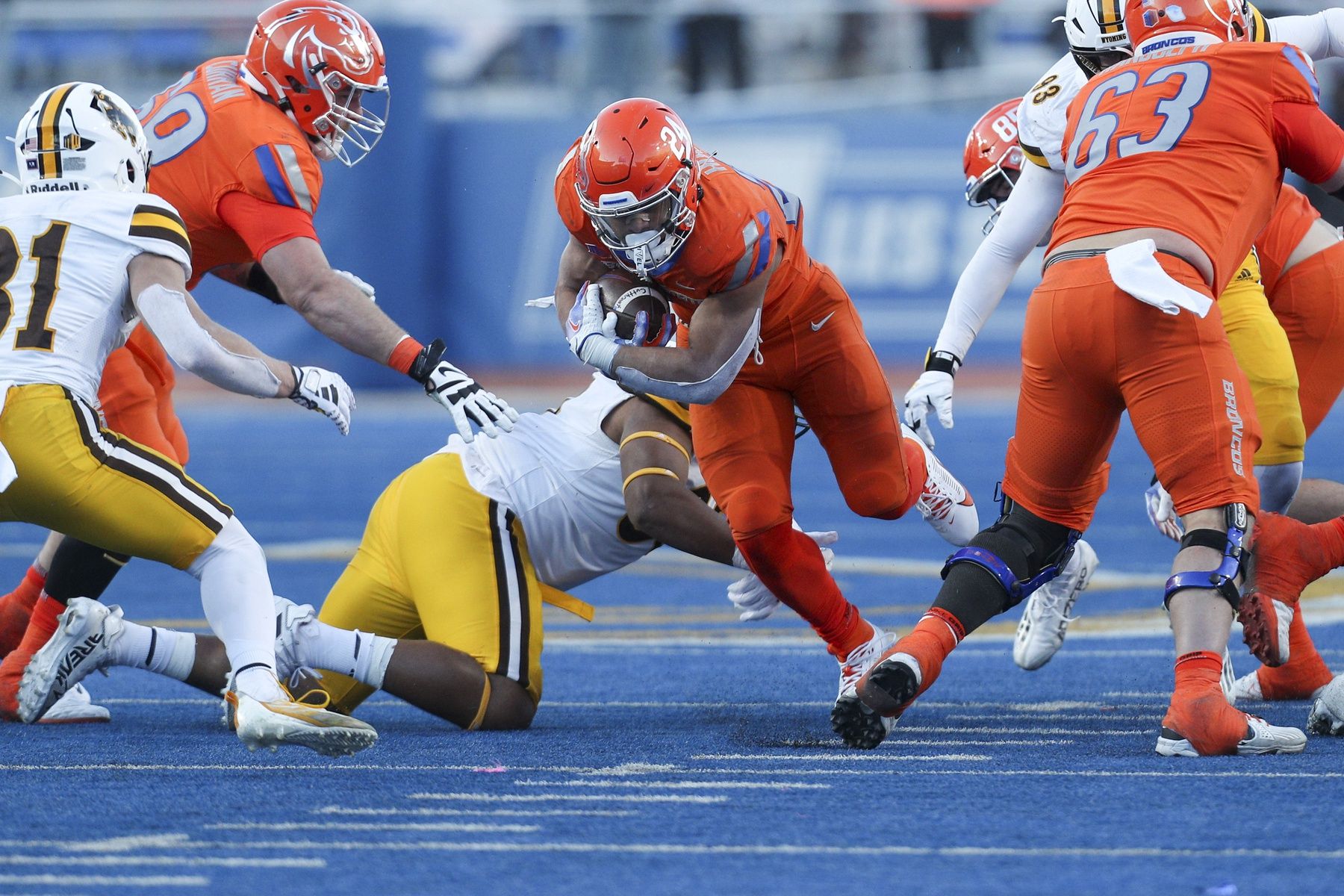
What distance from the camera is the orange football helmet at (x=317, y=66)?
16.9 feet

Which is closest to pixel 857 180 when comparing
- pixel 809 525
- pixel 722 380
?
pixel 809 525

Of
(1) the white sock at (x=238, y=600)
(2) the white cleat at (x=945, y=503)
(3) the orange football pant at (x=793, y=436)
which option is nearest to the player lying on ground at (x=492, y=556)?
(3) the orange football pant at (x=793, y=436)

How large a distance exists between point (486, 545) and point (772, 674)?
1.10 metres

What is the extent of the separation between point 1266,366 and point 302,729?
2442 mm

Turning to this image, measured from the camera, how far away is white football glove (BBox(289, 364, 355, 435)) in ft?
14.3

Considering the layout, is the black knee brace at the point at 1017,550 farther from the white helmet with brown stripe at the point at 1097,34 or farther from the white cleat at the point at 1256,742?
the white helmet with brown stripe at the point at 1097,34

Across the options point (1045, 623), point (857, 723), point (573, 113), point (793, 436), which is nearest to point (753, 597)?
point (793, 436)

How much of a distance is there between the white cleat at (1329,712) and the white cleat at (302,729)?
6.46ft

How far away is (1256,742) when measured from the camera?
11.8 feet

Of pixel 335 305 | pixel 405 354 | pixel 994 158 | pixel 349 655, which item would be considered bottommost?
pixel 349 655

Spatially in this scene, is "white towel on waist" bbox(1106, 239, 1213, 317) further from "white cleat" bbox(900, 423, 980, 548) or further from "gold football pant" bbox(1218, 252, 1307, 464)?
"white cleat" bbox(900, 423, 980, 548)

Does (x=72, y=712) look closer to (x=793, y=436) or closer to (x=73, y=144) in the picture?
(x=73, y=144)

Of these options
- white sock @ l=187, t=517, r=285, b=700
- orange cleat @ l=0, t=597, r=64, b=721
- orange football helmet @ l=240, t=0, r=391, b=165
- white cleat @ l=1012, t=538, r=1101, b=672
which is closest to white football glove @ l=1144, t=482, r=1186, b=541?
white cleat @ l=1012, t=538, r=1101, b=672

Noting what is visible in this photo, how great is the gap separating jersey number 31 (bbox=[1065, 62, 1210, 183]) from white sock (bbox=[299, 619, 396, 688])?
1877 mm
